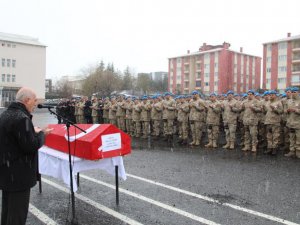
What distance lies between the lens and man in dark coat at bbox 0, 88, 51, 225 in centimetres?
345

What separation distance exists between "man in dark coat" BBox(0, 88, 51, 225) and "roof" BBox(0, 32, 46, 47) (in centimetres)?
7529

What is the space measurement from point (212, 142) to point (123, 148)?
7.83 metres

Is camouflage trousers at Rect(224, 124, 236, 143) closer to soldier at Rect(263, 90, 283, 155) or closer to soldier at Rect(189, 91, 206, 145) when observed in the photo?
soldier at Rect(189, 91, 206, 145)

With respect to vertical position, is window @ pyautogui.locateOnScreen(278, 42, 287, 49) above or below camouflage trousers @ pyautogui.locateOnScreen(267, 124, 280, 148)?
above

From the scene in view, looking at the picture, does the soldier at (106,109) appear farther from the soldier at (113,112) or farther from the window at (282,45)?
the window at (282,45)

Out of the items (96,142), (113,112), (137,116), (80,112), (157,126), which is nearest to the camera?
(96,142)

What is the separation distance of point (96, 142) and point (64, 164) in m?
0.73

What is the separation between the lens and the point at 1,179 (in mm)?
3500

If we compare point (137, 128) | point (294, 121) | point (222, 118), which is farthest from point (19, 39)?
point (294, 121)

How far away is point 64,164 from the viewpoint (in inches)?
205

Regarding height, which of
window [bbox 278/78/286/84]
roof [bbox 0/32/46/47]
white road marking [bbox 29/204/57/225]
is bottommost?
white road marking [bbox 29/204/57/225]

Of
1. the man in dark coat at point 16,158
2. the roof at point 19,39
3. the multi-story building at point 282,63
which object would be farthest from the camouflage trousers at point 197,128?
the roof at point 19,39

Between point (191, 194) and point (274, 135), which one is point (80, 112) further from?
point (191, 194)

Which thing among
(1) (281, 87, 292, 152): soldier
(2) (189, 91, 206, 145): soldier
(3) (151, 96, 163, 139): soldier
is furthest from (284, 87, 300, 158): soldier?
(3) (151, 96, 163, 139): soldier
